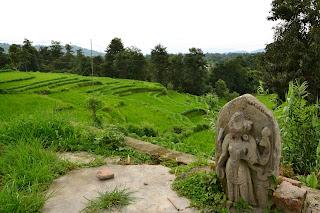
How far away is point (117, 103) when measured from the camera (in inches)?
867

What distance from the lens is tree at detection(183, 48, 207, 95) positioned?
35.3 m

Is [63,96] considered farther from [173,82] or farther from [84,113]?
[173,82]

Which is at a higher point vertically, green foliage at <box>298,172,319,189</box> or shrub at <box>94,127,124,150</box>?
shrub at <box>94,127,124,150</box>

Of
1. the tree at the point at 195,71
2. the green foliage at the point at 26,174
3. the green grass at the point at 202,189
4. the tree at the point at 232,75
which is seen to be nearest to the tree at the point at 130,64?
the tree at the point at 195,71

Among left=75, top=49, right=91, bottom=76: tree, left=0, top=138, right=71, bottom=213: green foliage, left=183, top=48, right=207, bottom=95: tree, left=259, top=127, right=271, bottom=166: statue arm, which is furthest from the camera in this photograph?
left=75, top=49, right=91, bottom=76: tree

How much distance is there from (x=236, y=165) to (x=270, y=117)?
556 mm

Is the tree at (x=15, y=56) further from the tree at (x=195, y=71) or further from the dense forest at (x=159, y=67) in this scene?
the tree at (x=195, y=71)

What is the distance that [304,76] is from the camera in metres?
13.5

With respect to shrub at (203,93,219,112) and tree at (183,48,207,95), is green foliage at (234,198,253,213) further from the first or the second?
tree at (183,48,207,95)

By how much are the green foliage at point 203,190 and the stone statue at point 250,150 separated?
189 millimetres

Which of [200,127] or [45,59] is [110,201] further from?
[45,59]

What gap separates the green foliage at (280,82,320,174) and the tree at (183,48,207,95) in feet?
102

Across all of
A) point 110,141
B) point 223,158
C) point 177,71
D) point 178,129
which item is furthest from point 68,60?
point 223,158

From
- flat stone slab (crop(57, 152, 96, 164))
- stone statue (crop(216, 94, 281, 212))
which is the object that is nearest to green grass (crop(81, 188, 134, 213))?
stone statue (crop(216, 94, 281, 212))
